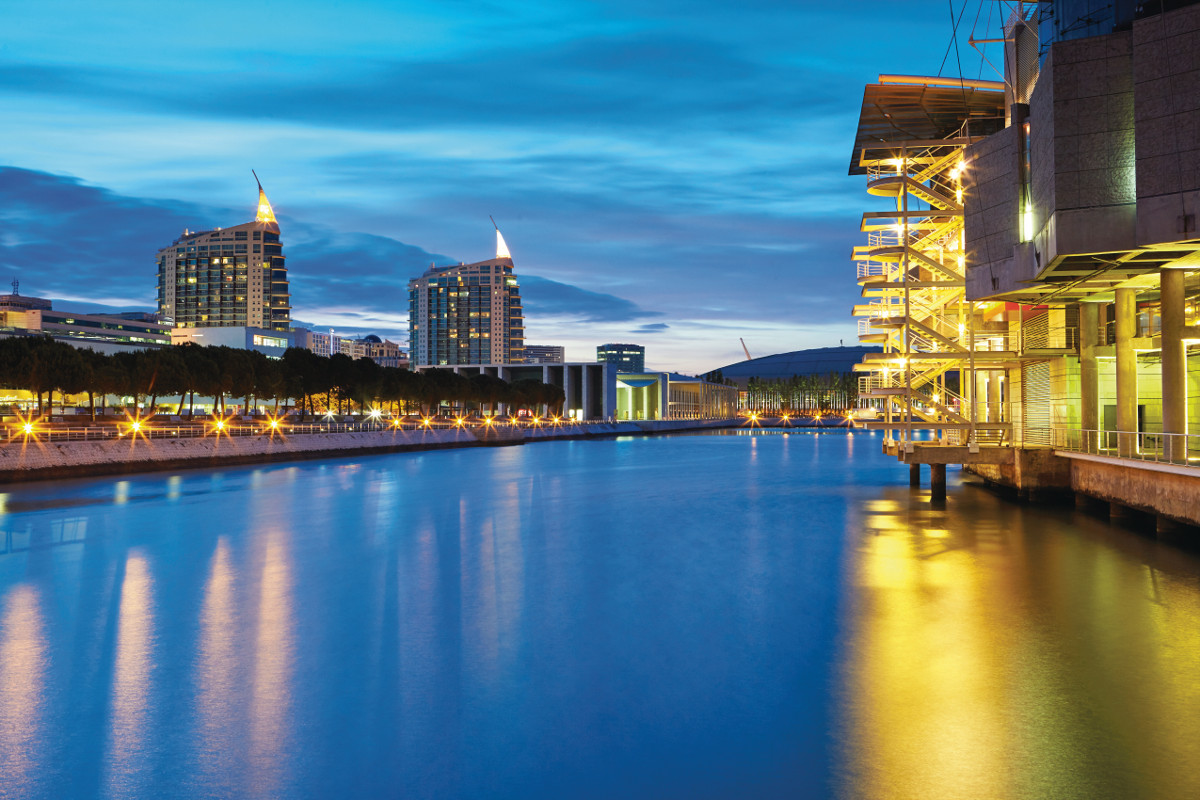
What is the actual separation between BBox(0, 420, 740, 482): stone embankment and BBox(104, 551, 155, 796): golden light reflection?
3551cm

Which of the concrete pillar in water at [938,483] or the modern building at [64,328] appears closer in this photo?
the concrete pillar in water at [938,483]

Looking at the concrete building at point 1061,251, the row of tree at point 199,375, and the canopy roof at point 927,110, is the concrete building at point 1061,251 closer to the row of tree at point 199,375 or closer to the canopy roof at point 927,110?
the canopy roof at point 927,110

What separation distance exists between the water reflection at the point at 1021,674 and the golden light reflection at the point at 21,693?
28.7 feet

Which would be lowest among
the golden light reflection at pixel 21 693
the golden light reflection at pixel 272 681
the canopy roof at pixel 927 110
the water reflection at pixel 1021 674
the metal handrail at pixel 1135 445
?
the water reflection at pixel 1021 674

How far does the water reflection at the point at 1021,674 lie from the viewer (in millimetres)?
9844

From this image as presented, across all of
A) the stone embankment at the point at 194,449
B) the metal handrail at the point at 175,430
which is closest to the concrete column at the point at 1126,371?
the stone embankment at the point at 194,449

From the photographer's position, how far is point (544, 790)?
31.5 ft

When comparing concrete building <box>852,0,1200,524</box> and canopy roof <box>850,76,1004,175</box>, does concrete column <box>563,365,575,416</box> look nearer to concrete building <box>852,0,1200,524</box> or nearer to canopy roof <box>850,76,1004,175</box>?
concrete building <box>852,0,1200,524</box>

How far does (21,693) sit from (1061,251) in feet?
92.2

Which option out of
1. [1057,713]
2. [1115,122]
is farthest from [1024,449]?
[1057,713]

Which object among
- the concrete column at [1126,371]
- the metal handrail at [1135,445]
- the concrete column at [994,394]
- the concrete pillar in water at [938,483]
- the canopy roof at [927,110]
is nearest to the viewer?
the metal handrail at [1135,445]

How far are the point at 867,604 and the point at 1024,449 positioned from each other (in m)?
22.0

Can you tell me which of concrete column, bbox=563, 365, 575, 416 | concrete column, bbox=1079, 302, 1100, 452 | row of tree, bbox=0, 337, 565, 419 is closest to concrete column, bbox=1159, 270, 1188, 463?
concrete column, bbox=1079, 302, 1100, 452

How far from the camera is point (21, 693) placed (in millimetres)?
12570
